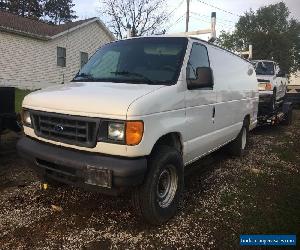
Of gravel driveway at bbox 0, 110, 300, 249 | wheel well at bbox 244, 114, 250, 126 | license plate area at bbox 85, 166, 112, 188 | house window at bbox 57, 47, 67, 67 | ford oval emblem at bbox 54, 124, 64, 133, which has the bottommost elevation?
gravel driveway at bbox 0, 110, 300, 249

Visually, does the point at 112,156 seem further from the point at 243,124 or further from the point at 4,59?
the point at 4,59

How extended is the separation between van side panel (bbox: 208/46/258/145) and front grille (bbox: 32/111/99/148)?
8.03ft

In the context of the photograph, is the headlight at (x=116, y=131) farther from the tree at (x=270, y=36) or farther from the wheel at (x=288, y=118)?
the tree at (x=270, y=36)

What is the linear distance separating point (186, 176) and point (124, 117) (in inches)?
109

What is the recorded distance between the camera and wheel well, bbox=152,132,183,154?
4180mm

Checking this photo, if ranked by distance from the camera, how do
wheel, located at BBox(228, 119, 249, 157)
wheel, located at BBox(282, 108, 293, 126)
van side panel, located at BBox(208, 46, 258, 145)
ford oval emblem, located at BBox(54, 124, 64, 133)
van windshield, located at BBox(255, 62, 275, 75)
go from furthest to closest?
van windshield, located at BBox(255, 62, 275, 75), wheel, located at BBox(282, 108, 293, 126), wheel, located at BBox(228, 119, 249, 157), van side panel, located at BBox(208, 46, 258, 145), ford oval emblem, located at BBox(54, 124, 64, 133)

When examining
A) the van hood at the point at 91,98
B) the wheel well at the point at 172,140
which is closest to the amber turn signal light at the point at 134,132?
the van hood at the point at 91,98

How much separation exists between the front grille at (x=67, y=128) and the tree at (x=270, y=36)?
4423 cm

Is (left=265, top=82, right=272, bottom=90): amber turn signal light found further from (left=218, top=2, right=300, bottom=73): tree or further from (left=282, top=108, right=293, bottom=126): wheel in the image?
(left=218, top=2, right=300, bottom=73): tree

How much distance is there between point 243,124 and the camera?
24.6 ft

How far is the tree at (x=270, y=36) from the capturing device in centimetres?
4641

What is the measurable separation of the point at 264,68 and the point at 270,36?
118 feet

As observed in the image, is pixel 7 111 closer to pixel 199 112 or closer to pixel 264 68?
pixel 199 112

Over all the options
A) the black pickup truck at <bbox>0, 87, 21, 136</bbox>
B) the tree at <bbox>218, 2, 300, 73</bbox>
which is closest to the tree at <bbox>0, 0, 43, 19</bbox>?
the tree at <bbox>218, 2, 300, 73</bbox>
